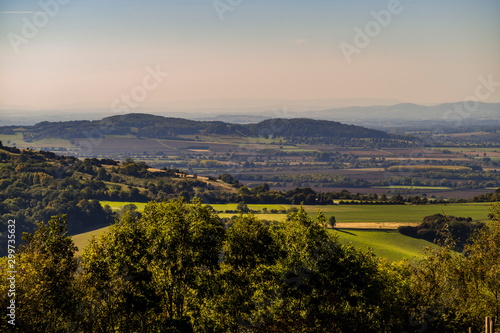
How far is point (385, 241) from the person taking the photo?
60.3 m

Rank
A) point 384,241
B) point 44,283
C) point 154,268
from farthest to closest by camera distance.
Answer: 1. point 384,241
2. point 154,268
3. point 44,283

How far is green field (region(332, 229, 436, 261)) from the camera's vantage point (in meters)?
54.4

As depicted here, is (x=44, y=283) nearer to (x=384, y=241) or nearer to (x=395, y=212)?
(x=384, y=241)

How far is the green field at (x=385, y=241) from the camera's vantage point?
2141 inches

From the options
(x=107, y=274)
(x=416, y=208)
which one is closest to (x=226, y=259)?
(x=107, y=274)

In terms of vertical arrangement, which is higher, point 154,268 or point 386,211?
point 154,268

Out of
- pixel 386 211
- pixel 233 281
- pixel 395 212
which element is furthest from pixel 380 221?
pixel 233 281

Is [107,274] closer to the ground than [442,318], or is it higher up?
higher up

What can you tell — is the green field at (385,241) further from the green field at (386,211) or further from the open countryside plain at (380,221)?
the green field at (386,211)

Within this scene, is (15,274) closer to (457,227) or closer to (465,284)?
(465,284)

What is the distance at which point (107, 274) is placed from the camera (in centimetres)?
1859

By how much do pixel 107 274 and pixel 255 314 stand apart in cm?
628

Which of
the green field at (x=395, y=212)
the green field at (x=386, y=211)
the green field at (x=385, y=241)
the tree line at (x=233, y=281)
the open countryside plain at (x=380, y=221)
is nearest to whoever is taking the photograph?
the tree line at (x=233, y=281)

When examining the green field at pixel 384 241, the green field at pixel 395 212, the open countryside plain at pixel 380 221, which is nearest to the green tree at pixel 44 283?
the open countryside plain at pixel 380 221
